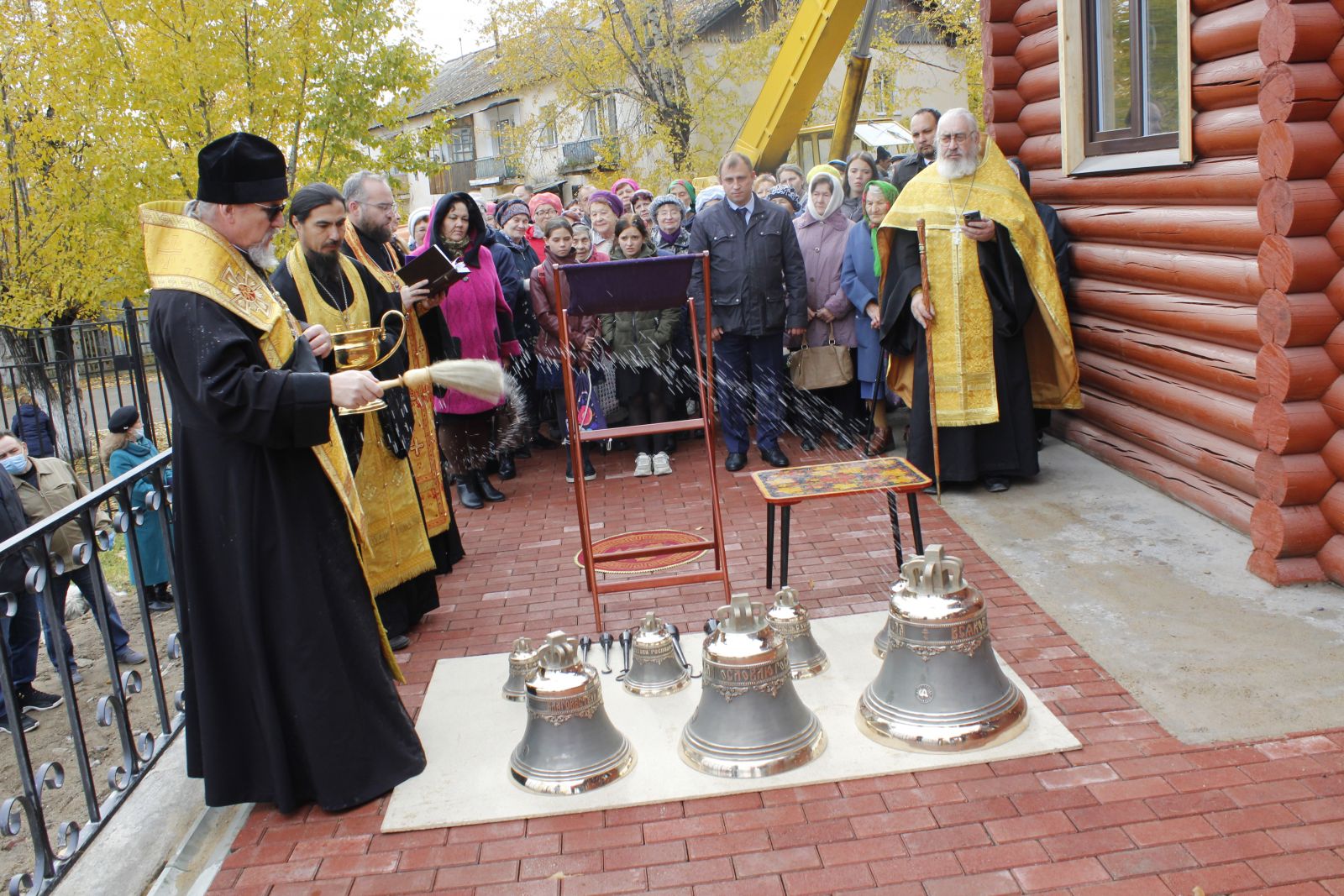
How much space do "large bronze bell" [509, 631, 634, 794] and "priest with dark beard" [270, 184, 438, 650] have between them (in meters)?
1.27

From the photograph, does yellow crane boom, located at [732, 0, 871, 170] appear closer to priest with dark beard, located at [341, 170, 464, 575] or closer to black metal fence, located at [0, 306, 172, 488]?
priest with dark beard, located at [341, 170, 464, 575]

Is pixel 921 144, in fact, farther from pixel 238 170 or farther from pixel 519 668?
pixel 238 170

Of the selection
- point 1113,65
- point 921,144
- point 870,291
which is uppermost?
point 1113,65

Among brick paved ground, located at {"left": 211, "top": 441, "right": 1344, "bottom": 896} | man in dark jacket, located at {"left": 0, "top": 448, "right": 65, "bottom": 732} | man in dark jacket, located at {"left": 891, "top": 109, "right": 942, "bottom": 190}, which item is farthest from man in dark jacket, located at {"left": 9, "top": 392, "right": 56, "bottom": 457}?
man in dark jacket, located at {"left": 891, "top": 109, "right": 942, "bottom": 190}

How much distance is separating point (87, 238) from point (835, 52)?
7.88 metres

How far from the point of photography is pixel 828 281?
8172 mm

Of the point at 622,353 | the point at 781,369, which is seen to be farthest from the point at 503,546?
the point at 781,369

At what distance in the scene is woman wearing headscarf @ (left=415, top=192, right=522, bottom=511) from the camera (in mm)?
6574

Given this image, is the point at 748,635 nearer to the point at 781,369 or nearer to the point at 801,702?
the point at 801,702

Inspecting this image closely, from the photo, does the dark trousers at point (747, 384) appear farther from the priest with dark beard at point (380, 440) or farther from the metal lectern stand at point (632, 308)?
the priest with dark beard at point (380, 440)

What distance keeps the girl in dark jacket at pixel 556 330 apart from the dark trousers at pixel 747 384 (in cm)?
97

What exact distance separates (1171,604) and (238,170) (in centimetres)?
408

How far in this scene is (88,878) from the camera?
3.38 metres

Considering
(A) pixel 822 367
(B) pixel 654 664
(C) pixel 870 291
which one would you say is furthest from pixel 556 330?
(B) pixel 654 664
